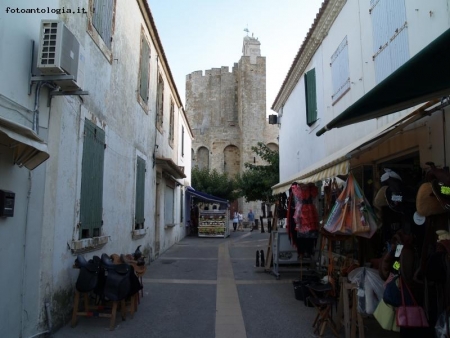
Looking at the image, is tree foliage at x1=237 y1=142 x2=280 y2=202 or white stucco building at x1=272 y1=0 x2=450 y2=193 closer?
white stucco building at x1=272 y1=0 x2=450 y2=193

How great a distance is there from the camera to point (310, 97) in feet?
35.4

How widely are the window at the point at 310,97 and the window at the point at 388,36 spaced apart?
146 inches

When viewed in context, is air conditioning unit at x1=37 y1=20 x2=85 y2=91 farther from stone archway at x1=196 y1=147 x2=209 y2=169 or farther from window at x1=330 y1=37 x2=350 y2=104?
stone archway at x1=196 y1=147 x2=209 y2=169

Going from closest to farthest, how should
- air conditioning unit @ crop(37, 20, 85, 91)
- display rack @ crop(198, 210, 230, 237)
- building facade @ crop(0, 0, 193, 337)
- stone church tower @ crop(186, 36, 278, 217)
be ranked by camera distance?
building facade @ crop(0, 0, 193, 337) < air conditioning unit @ crop(37, 20, 85, 91) < display rack @ crop(198, 210, 230, 237) < stone church tower @ crop(186, 36, 278, 217)

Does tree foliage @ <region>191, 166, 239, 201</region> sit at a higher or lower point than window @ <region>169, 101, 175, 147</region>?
lower

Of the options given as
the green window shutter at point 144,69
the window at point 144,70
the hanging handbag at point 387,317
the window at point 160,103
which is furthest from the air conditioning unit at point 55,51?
the window at point 160,103

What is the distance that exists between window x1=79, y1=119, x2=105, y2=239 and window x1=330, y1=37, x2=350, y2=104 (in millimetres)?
5094

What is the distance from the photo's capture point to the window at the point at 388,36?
19.0 ft

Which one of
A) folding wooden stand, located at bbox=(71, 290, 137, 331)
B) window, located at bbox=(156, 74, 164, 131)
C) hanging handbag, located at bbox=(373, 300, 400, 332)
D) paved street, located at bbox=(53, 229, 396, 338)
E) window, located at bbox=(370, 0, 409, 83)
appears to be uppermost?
window, located at bbox=(156, 74, 164, 131)

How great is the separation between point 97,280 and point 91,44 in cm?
371

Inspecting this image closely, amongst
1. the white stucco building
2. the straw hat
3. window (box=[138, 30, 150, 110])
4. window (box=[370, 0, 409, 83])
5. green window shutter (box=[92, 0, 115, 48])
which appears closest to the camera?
the white stucco building

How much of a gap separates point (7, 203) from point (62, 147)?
1.41 meters

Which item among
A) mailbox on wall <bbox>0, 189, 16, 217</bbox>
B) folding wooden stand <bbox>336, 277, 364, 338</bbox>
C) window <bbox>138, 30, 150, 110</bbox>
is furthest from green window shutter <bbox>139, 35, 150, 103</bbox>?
folding wooden stand <bbox>336, 277, 364, 338</bbox>

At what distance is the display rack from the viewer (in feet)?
70.4
